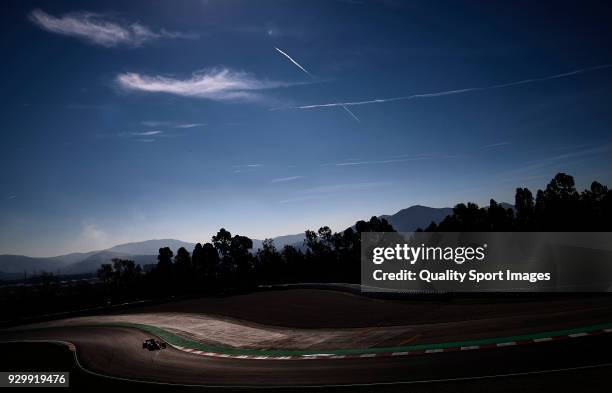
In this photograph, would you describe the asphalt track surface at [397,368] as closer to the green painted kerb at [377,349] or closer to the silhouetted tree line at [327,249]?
the green painted kerb at [377,349]

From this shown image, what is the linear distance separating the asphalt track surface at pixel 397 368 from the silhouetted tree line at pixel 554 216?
58956 millimetres

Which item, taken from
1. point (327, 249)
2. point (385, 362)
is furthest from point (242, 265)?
point (385, 362)

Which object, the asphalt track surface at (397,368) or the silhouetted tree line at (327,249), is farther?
the silhouetted tree line at (327,249)

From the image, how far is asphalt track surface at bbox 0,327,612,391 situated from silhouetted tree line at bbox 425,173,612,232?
58956 millimetres

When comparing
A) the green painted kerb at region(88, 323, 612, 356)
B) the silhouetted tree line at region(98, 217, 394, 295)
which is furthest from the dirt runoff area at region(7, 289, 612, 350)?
the silhouetted tree line at region(98, 217, 394, 295)

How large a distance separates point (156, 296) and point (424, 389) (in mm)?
79064

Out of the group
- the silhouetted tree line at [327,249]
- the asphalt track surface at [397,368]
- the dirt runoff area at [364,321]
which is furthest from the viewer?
the silhouetted tree line at [327,249]

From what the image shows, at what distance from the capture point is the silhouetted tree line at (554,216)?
6806 centimetres

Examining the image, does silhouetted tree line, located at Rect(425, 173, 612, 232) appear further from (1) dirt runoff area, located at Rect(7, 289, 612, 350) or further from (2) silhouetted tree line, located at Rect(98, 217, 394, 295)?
(1) dirt runoff area, located at Rect(7, 289, 612, 350)

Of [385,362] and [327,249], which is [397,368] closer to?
[385,362]

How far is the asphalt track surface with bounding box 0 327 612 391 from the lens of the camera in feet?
43.1

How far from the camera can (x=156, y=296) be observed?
263 ft

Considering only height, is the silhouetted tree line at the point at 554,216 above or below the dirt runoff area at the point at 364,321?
above

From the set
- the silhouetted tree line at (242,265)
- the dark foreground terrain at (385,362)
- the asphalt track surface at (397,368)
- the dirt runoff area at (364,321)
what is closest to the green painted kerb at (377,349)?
the dirt runoff area at (364,321)
